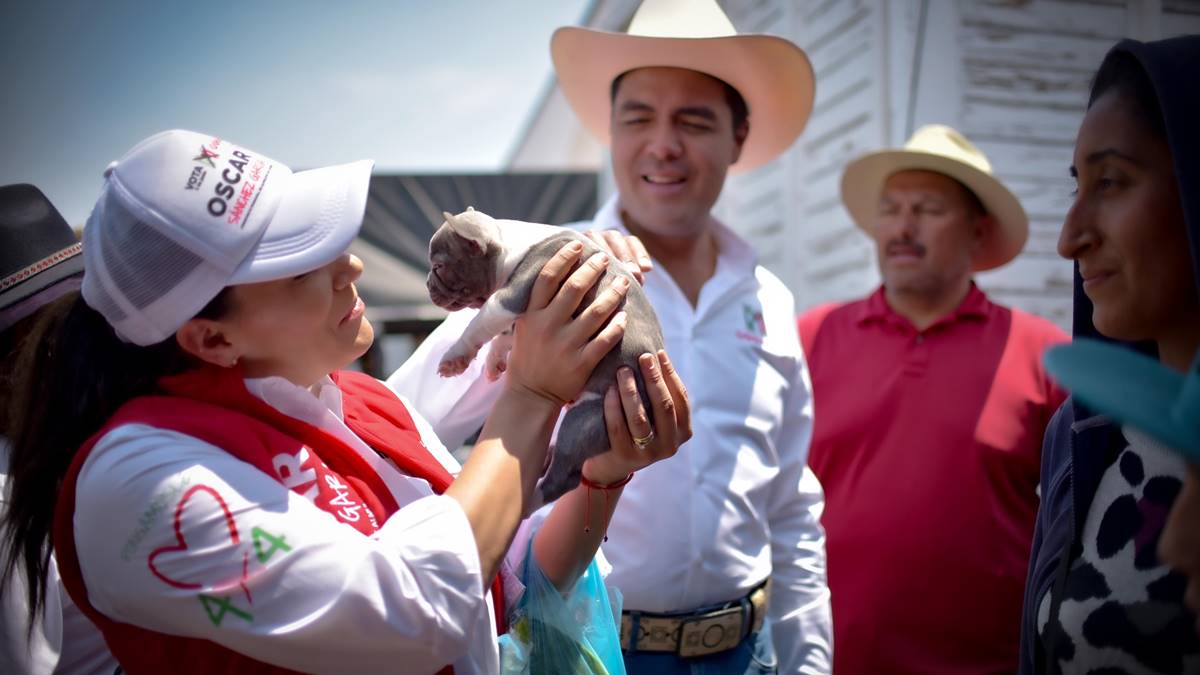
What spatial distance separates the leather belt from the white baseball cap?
5.18 feet

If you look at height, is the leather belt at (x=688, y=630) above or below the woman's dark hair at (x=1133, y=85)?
A: below

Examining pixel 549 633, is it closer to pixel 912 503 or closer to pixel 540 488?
pixel 540 488

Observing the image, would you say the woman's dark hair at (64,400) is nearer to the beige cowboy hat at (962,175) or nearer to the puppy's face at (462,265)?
the puppy's face at (462,265)

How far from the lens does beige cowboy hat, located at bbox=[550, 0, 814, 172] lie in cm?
326

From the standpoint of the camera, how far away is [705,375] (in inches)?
120

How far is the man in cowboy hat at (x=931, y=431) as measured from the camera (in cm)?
362

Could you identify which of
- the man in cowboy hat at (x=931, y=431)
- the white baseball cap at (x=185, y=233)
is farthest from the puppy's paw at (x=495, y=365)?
the man in cowboy hat at (x=931, y=431)

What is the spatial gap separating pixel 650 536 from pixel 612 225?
47.6 inches

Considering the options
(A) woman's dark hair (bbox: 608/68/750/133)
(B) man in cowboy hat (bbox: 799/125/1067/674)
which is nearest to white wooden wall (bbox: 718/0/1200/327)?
(B) man in cowboy hat (bbox: 799/125/1067/674)

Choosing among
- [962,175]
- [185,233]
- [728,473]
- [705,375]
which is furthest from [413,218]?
[185,233]

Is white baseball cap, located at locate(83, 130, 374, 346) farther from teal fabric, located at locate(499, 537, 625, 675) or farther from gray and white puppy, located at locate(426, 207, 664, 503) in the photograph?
teal fabric, located at locate(499, 537, 625, 675)

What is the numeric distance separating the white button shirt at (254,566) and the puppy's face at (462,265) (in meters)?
0.81

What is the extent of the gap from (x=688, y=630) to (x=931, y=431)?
66.8 inches

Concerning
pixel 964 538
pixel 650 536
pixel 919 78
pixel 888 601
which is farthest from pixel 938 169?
pixel 650 536
